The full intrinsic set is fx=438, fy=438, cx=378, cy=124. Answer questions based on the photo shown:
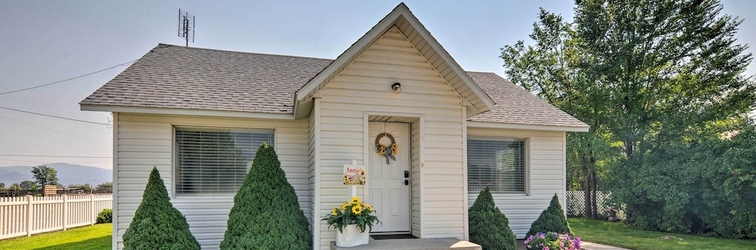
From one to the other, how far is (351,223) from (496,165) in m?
4.01

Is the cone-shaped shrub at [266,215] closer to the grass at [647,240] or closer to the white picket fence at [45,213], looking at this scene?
the white picket fence at [45,213]

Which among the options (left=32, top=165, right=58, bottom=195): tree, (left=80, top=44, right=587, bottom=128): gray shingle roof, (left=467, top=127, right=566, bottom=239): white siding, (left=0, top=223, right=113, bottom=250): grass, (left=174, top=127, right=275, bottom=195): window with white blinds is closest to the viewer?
(left=80, top=44, right=587, bottom=128): gray shingle roof

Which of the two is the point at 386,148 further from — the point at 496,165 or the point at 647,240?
the point at 647,240

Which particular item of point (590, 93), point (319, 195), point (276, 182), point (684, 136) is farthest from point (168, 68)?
point (684, 136)

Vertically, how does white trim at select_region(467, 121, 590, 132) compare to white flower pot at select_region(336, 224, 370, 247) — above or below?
above

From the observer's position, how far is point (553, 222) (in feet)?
25.3

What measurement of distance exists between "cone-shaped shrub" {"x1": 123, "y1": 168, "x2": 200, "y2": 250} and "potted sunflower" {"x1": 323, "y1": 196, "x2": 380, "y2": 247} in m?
2.04

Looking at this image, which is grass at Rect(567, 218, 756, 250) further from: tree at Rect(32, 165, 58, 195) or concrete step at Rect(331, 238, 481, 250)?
tree at Rect(32, 165, 58, 195)

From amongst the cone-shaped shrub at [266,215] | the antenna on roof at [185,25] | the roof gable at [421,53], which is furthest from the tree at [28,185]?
the roof gable at [421,53]

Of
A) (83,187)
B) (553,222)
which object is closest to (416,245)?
(553,222)

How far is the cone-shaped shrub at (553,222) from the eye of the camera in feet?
25.2

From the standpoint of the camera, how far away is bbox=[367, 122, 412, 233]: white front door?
682 cm

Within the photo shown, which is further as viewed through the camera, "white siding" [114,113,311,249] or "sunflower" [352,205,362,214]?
"white siding" [114,113,311,249]

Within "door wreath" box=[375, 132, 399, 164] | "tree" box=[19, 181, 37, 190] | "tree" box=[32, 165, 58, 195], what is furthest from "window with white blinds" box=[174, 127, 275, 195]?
"tree" box=[32, 165, 58, 195]
